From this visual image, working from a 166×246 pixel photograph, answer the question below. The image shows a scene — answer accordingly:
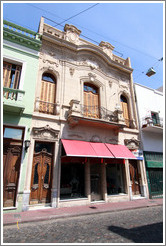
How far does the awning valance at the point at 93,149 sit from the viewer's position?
7.63 metres

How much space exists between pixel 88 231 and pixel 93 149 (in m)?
4.45

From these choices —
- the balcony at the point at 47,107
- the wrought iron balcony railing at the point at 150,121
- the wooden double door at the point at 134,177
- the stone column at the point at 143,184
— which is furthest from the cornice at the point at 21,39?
the stone column at the point at 143,184

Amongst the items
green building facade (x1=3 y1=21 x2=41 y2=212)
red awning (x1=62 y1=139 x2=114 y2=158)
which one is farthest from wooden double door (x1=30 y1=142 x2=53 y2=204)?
red awning (x1=62 y1=139 x2=114 y2=158)

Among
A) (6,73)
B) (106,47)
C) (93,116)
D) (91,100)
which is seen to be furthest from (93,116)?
(106,47)

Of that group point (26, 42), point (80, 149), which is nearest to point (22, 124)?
point (80, 149)

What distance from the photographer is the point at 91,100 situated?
34.7 ft

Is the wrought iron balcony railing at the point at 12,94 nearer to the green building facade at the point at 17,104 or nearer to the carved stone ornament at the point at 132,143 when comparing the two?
the green building facade at the point at 17,104

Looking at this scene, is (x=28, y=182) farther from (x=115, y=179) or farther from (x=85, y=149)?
(x=115, y=179)

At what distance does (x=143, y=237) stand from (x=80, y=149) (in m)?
4.74

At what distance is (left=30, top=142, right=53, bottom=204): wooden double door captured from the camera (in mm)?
7215

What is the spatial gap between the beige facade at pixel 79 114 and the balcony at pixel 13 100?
1.03m

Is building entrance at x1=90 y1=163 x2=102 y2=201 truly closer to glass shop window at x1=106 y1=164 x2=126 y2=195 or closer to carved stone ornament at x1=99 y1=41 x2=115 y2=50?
glass shop window at x1=106 y1=164 x2=126 y2=195

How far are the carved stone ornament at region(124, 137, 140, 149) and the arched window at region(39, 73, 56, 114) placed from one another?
596 centimetres

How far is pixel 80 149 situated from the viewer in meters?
7.95
